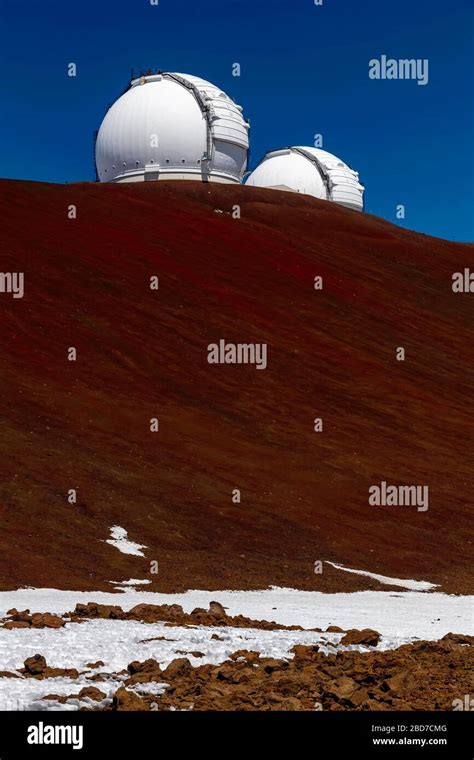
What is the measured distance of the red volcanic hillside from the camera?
79.4 ft

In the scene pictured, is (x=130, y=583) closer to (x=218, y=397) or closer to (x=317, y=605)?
(x=317, y=605)

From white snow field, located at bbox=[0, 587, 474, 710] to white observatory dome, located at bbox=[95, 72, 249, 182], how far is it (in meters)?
44.9

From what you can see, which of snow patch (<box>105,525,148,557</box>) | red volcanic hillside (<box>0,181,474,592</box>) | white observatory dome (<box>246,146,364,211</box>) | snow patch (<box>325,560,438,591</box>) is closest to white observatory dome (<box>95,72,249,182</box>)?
red volcanic hillside (<box>0,181,474,592</box>)

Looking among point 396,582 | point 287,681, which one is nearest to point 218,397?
point 396,582

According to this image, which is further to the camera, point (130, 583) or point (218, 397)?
point (218, 397)

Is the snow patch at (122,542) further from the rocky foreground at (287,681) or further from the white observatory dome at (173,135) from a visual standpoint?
the white observatory dome at (173,135)

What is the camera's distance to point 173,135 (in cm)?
6234

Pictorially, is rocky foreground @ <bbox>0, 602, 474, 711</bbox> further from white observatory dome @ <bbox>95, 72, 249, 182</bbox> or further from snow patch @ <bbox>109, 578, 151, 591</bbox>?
white observatory dome @ <bbox>95, 72, 249, 182</bbox>

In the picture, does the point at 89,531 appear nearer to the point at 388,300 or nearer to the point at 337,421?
the point at 337,421

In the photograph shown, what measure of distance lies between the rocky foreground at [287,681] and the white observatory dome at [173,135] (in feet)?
171

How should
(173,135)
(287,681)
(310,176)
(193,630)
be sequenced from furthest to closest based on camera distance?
(310,176) < (173,135) < (193,630) < (287,681)

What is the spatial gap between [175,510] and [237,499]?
7.59ft

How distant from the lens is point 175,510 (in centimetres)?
2583

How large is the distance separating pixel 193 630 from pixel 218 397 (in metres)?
21.7
